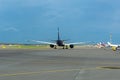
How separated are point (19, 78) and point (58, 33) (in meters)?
113

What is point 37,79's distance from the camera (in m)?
18.8

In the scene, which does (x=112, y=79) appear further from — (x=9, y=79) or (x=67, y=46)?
(x=67, y=46)

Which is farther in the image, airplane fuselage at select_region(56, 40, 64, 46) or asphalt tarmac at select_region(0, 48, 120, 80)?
airplane fuselage at select_region(56, 40, 64, 46)

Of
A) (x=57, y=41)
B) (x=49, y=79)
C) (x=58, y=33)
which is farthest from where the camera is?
(x=58, y=33)

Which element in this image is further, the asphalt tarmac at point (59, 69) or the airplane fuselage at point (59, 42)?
the airplane fuselage at point (59, 42)

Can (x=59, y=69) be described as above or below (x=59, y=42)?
below

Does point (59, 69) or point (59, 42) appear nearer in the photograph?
point (59, 69)

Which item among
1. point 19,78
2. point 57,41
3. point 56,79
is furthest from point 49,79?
point 57,41

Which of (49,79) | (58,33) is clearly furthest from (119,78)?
(58,33)

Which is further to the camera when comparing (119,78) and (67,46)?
(67,46)

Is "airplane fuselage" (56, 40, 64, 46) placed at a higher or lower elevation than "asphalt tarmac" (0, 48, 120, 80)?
higher

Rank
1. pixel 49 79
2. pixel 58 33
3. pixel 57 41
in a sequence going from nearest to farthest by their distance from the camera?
1. pixel 49 79
2. pixel 57 41
3. pixel 58 33

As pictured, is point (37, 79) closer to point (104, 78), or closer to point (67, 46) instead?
point (104, 78)

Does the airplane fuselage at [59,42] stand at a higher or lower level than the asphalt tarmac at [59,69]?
higher
